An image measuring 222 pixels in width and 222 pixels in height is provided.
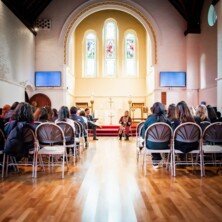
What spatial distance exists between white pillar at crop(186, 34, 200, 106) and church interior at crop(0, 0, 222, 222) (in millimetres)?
45

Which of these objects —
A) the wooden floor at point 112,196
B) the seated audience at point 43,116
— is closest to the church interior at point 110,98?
the wooden floor at point 112,196

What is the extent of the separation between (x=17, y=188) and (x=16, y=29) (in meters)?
10.0

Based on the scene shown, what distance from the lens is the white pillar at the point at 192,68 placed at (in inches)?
631

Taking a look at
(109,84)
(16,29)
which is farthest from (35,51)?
(109,84)

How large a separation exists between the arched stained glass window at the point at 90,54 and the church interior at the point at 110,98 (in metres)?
0.06

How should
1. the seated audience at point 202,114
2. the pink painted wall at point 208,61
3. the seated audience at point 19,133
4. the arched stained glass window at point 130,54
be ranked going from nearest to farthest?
the seated audience at point 19,133, the seated audience at point 202,114, the pink painted wall at point 208,61, the arched stained glass window at point 130,54

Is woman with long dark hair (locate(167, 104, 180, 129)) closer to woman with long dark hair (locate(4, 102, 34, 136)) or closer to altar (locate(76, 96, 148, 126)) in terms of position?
woman with long dark hair (locate(4, 102, 34, 136))

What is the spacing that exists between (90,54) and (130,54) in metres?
2.32

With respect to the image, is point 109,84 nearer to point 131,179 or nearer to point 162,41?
point 162,41

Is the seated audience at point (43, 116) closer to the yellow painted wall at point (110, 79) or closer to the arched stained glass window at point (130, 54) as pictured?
the yellow painted wall at point (110, 79)

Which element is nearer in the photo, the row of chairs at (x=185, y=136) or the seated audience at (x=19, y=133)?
the seated audience at (x=19, y=133)

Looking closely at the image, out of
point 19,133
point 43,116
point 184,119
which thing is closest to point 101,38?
point 43,116

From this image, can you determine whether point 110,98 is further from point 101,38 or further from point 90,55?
point 101,38

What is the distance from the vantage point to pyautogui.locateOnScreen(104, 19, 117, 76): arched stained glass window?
20.4 metres
